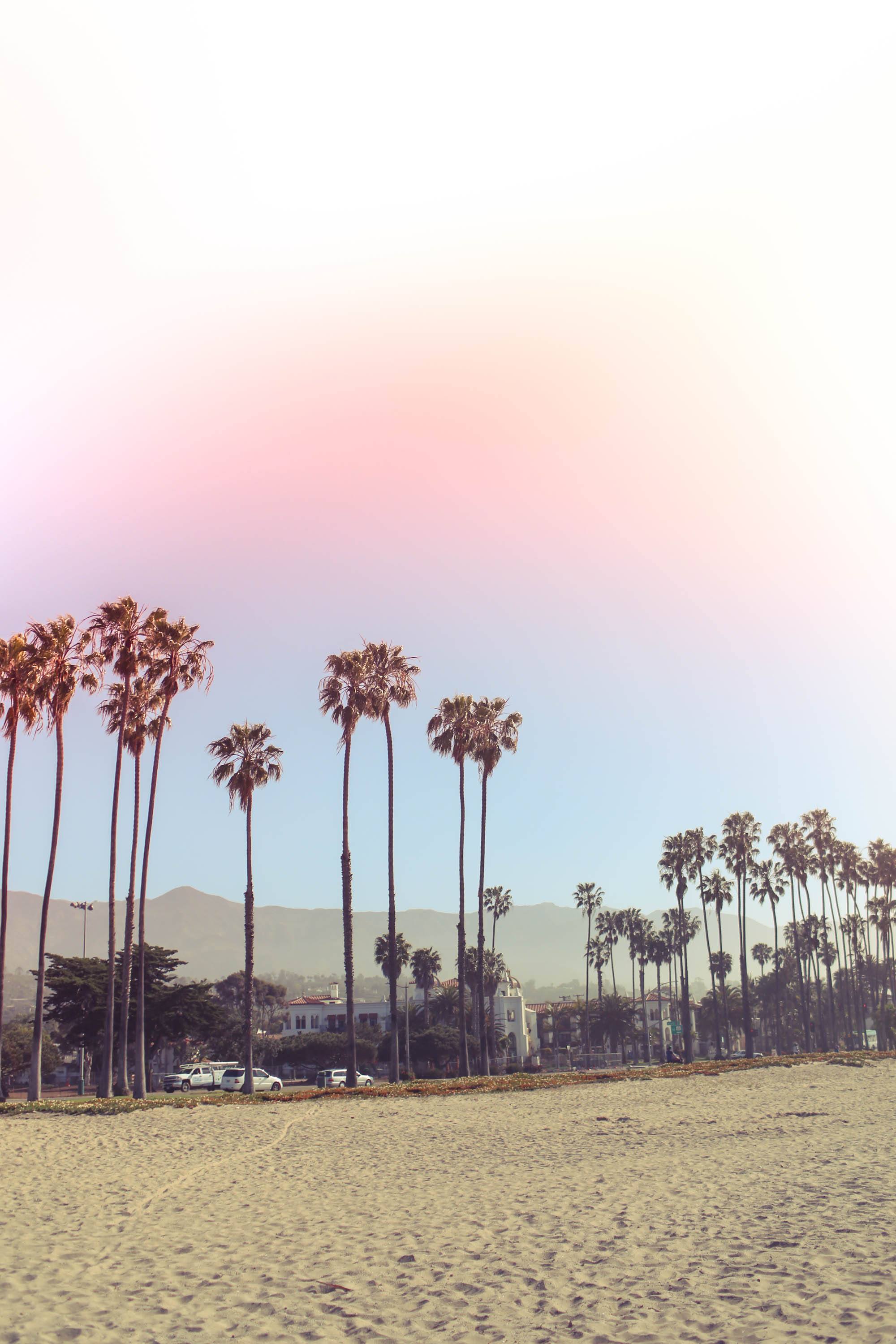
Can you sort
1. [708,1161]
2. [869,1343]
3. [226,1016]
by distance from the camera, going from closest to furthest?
[869,1343], [708,1161], [226,1016]

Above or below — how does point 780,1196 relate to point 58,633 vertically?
below

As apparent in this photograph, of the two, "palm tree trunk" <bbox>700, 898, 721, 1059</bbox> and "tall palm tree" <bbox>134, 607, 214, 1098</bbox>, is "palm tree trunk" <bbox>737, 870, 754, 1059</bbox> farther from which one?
"tall palm tree" <bbox>134, 607, 214, 1098</bbox>

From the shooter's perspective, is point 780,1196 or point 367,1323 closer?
point 367,1323

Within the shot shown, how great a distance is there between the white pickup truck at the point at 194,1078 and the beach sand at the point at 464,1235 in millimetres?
36105

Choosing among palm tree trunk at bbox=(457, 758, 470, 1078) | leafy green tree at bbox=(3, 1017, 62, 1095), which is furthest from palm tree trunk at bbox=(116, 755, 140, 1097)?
leafy green tree at bbox=(3, 1017, 62, 1095)

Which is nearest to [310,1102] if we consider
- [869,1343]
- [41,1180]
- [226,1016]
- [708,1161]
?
[41,1180]

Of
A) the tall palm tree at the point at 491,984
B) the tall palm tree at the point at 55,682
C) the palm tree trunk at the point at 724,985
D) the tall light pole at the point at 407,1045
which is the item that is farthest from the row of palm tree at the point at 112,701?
the palm tree trunk at the point at 724,985

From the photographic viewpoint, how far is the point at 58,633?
4016 centimetres

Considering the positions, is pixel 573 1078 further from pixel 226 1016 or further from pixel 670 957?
pixel 670 957

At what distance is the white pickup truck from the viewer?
57.4 metres

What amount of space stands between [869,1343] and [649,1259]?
3365 millimetres

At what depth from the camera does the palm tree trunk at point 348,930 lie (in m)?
43.3

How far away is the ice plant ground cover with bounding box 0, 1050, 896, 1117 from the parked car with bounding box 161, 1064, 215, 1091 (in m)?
15.8

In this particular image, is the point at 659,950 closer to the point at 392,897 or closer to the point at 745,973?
the point at 745,973
